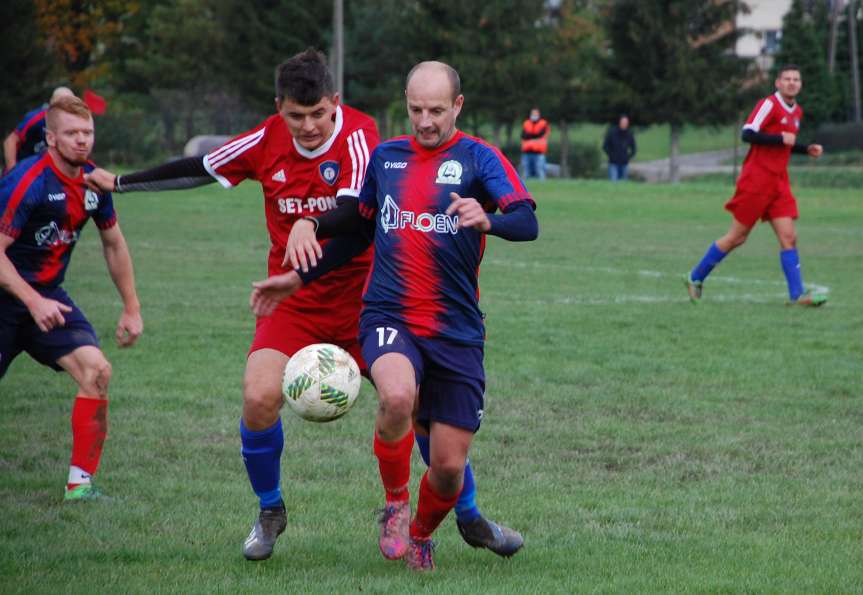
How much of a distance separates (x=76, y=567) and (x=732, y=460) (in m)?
3.42

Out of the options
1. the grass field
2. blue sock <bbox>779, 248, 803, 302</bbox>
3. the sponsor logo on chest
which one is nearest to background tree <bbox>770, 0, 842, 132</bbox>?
blue sock <bbox>779, 248, 803, 302</bbox>

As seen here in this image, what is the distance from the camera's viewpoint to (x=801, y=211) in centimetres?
2662

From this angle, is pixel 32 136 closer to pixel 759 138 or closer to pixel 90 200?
pixel 90 200

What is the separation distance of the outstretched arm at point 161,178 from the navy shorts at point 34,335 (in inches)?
31.4

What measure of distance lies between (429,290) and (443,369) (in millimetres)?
292

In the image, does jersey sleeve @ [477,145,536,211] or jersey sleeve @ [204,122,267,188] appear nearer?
jersey sleeve @ [477,145,536,211]

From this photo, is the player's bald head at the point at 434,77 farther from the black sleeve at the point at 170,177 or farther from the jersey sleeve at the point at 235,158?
the black sleeve at the point at 170,177

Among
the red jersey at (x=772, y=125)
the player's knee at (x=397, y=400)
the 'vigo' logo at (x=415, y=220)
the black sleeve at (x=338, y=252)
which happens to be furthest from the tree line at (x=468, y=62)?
the player's knee at (x=397, y=400)

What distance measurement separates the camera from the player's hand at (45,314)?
19.3ft

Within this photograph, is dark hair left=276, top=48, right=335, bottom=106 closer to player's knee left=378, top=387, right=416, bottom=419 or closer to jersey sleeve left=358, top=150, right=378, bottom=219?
jersey sleeve left=358, top=150, right=378, bottom=219

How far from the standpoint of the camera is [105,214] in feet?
20.9

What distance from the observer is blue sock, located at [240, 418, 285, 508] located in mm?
5250

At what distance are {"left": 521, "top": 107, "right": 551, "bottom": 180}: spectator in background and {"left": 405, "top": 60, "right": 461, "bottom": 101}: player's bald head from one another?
29999 mm

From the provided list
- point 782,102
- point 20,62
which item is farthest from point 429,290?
point 20,62
